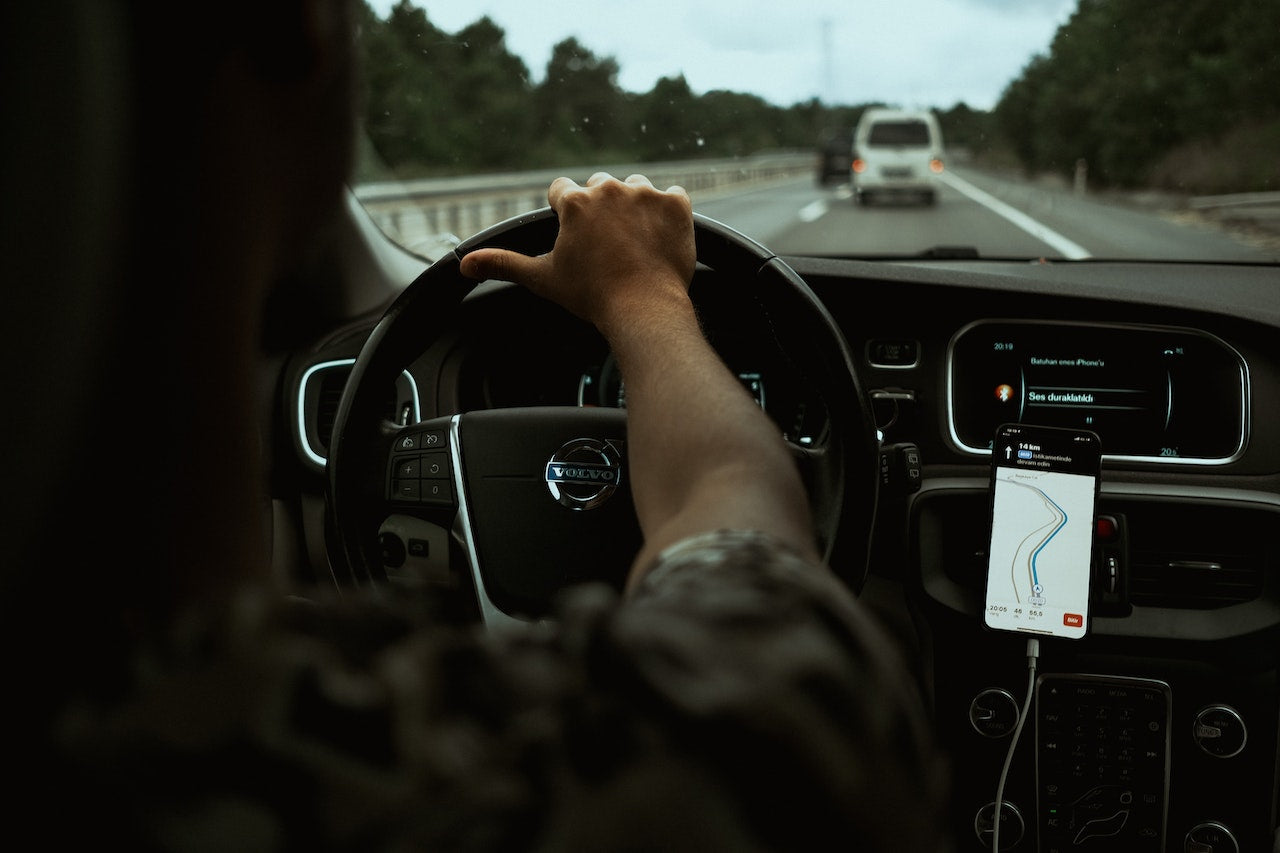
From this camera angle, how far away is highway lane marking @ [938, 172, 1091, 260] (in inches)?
156

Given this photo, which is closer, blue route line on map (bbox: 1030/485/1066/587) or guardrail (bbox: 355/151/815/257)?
blue route line on map (bbox: 1030/485/1066/587)

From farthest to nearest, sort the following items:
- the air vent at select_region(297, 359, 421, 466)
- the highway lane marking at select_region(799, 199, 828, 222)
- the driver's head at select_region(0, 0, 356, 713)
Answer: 1. the highway lane marking at select_region(799, 199, 828, 222)
2. the air vent at select_region(297, 359, 421, 466)
3. the driver's head at select_region(0, 0, 356, 713)

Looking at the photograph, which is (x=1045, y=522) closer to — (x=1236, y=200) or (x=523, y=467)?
(x=523, y=467)

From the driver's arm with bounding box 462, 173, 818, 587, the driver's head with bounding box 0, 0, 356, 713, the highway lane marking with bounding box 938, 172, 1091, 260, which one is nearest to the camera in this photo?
the driver's head with bounding box 0, 0, 356, 713

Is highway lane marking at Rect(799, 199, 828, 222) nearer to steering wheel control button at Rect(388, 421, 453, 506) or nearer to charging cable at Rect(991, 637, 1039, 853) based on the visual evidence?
charging cable at Rect(991, 637, 1039, 853)

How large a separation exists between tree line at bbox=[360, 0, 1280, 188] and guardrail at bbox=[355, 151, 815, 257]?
4.0 inches

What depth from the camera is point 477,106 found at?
3.59 m

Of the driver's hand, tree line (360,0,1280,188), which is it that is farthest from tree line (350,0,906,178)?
the driver's hand

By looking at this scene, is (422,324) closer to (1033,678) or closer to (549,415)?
(549,415)

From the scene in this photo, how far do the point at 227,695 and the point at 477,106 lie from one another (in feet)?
10.3

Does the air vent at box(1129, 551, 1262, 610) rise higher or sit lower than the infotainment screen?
lower

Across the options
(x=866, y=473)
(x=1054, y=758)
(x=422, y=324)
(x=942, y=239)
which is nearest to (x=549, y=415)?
(x=422, y=324)

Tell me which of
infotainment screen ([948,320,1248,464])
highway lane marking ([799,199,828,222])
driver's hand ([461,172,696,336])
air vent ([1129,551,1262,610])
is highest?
driver's hand ([461,172,696,336])

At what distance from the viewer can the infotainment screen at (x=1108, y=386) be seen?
2938mm
